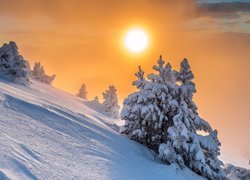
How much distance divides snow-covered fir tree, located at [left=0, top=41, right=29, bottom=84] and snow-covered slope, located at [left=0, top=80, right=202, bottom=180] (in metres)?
16.7

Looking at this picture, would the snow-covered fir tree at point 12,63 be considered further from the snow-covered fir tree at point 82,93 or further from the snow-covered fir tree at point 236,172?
the snow-covered fir tree at point 82,93

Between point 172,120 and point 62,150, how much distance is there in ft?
31.2

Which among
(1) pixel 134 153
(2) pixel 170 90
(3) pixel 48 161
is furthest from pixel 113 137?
(3) pixel 48 161

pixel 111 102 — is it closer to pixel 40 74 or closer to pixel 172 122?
pixel 40 74

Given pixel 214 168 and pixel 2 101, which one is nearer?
pixel 2 101

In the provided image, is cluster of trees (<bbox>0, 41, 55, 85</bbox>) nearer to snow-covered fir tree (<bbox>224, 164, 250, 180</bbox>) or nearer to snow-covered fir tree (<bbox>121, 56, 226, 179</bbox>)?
snow-covered fir tree (<bbox>121, 56, 226, 179</bbox>)

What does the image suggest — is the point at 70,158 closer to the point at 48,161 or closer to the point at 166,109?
the point at 48,161

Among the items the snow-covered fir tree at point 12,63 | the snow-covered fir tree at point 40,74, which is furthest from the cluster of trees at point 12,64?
the snow-covered fir tree at point 40,74

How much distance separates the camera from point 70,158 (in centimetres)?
1227

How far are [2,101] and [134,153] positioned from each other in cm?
713

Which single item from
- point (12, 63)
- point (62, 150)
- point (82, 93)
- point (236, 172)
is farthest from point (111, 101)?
point (62, 150)

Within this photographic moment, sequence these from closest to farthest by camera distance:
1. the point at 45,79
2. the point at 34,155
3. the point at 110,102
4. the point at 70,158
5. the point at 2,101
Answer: the point at 34,155, the point at 70,158, the point at 2,101, the point at 110,102, the point at 45,79

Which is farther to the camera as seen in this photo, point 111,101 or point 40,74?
point 40,74

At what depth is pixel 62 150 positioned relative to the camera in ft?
41.7
